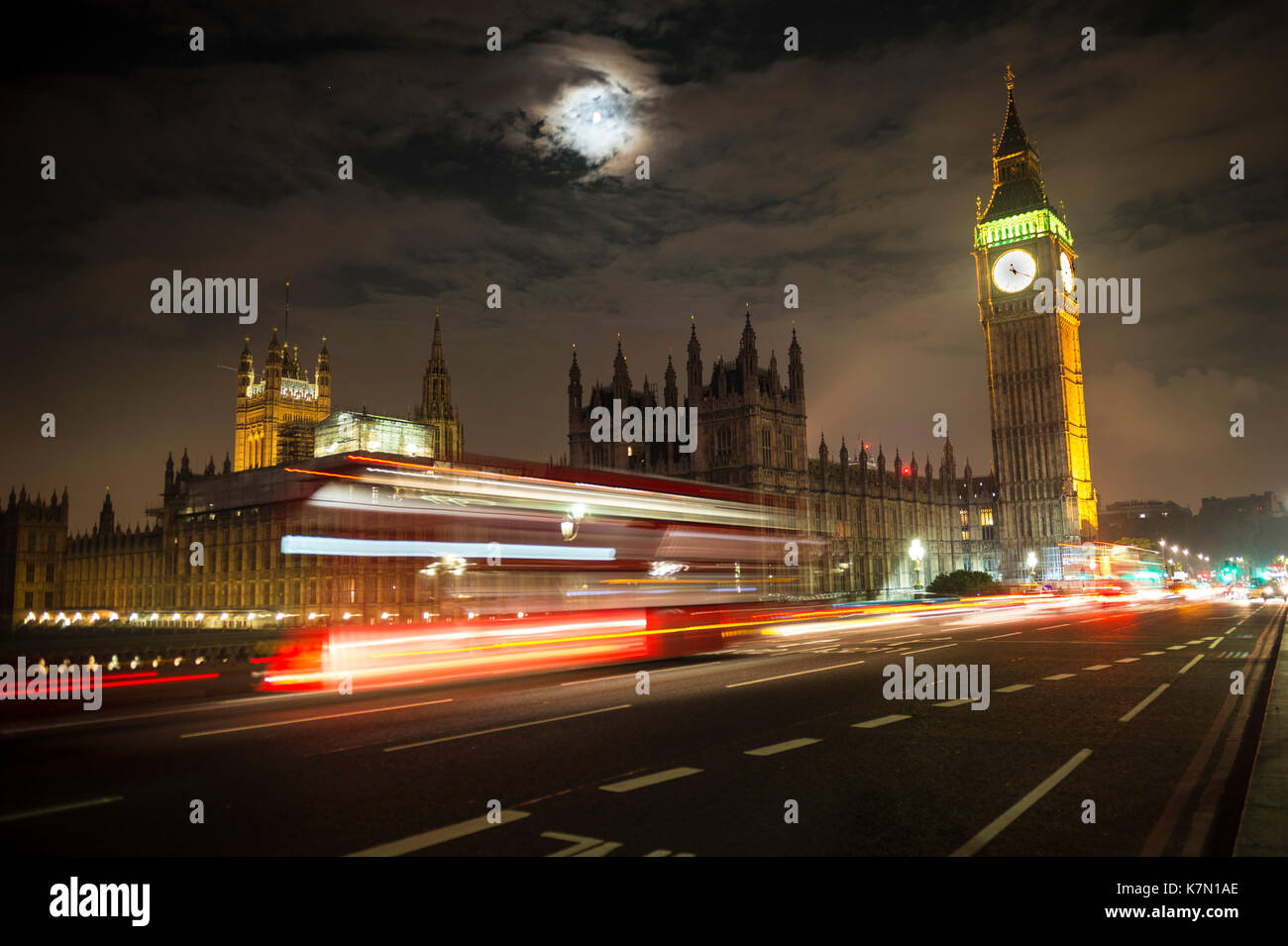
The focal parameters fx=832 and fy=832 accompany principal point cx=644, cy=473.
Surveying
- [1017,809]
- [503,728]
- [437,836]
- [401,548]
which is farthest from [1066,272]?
[437,836]

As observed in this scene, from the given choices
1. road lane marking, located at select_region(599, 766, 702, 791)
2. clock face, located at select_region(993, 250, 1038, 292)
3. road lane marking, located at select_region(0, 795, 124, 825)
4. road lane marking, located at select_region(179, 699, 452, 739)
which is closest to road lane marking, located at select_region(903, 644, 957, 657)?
road lane marking, located at select_region(179, 699, 452, 739)

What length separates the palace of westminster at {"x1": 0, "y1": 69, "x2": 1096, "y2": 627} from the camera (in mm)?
73688

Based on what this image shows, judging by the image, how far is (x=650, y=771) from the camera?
7359 mm

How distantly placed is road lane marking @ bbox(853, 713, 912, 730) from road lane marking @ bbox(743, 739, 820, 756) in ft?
3.45

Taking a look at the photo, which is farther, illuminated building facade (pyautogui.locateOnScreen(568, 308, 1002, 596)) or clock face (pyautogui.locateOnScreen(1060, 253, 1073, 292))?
clock face (pyautogui.locateOnScreen(1060, 253, 1073, 292))

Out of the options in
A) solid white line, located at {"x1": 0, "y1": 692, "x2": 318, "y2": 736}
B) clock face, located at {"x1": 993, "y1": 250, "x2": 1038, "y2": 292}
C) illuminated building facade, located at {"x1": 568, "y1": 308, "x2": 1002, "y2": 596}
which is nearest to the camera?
solid white line, located at {"x1": 0, "y1": 692, "x2": 318, "y2": 736}

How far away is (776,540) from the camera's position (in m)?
20.4

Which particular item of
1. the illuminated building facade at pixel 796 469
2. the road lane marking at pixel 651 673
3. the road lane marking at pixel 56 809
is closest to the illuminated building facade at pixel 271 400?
the illuminated building facade at pixel 796 469

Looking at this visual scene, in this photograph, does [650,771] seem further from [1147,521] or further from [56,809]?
[1147,521]

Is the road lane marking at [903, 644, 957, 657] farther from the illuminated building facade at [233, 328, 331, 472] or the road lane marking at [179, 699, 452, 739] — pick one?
the illuminated building facade at [233, 328, 331, 472]

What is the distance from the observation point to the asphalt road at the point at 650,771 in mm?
5516

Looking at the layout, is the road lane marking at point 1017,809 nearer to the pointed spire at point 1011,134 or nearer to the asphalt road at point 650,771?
the asphalt road at point 650,771
